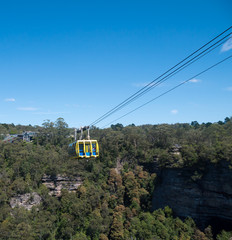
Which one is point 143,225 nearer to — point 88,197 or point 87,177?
point 88,197

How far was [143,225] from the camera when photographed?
32.9 m

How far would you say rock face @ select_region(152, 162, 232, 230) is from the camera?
32972 mm

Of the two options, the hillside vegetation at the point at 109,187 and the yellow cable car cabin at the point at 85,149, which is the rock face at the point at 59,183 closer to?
the hillside vegetation at the point at 109,187

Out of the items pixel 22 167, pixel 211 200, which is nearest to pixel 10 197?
pixel 22 167

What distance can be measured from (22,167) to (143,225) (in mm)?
23213

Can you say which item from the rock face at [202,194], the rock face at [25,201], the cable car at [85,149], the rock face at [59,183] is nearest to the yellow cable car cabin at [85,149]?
the cable car at [85,149]

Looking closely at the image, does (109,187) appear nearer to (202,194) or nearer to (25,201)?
(25,201)

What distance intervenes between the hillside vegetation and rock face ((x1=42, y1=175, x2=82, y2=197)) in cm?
96

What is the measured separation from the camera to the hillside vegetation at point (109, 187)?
33.1m

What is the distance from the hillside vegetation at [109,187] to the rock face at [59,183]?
963mm

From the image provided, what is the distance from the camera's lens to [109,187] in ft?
141

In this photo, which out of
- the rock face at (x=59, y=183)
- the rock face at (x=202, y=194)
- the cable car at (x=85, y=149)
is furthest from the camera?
the rock face at (x=59, y=183)

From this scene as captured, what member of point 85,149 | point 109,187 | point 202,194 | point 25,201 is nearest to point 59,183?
point 25,201

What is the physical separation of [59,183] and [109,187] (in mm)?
9459
